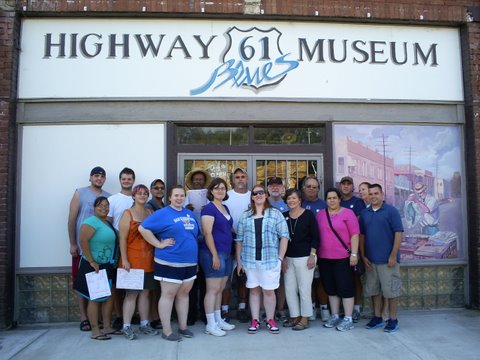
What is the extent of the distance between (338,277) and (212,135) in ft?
8.78

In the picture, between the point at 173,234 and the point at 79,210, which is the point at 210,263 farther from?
the point at 79,210

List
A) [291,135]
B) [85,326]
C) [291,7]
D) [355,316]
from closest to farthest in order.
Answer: [85,326]
[355,316]
[291,7]
[291,135]

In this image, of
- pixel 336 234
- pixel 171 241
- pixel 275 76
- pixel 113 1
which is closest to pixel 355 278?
pixel 336 234

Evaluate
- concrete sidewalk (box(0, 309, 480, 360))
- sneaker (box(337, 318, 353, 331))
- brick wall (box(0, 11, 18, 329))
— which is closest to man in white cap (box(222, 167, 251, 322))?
concrete sidewalk (box(0, 309, 480, 360))

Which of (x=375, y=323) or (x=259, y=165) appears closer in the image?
(x=375, y=323)

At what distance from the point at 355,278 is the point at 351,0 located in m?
3.99

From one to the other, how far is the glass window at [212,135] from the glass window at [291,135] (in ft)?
0.84

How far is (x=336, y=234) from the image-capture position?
5.05m

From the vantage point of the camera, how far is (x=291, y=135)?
20.6 ft

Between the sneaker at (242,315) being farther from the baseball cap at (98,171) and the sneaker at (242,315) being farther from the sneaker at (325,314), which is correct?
the baseball cap at (98,171)

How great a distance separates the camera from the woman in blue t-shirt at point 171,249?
457 cm

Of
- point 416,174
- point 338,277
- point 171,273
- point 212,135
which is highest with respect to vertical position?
point 212,135

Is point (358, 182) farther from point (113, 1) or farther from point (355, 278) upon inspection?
point (113, 1)

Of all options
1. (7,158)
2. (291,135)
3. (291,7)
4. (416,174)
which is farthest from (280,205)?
(7,158)
